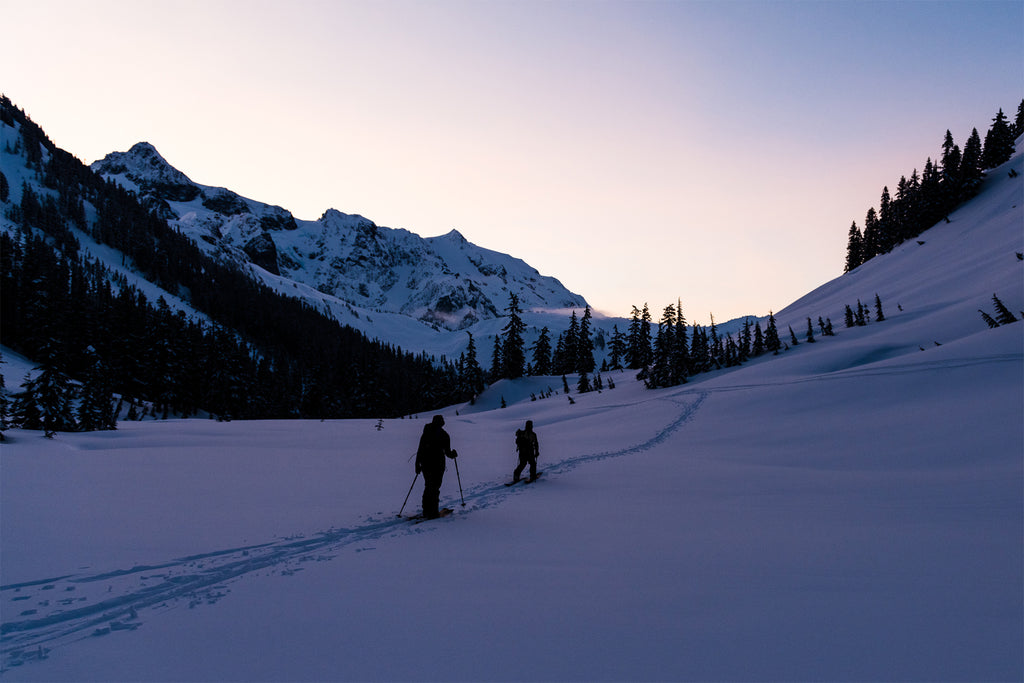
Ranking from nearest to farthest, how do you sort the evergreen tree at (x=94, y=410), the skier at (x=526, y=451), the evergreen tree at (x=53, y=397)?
the skier at (x=526, y=451)
the evergreen tree at (x=94, y=410)
the evergreen tree at (x=53, y=397)

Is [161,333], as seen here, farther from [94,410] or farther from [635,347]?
[635,347]

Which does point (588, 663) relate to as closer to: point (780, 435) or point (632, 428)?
point (780, 435)

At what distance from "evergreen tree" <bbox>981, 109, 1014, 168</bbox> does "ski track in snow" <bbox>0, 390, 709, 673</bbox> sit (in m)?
99.6

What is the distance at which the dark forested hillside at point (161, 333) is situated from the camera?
68375mm

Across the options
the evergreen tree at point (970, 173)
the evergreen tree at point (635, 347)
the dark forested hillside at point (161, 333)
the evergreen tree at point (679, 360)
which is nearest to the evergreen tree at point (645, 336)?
the evergreen tree at point (635, 347)

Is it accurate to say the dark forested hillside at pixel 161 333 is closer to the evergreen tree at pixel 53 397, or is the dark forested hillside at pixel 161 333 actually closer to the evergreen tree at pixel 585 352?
the evergreen tree at pixel 53 397

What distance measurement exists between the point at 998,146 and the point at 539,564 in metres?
99.8

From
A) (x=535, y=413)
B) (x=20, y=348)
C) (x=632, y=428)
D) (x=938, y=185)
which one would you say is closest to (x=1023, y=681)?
(x=632, y=428)

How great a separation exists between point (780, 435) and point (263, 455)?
18.5 m

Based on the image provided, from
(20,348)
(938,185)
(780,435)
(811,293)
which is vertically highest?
(938,185)

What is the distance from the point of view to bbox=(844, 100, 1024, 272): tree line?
64438 mm

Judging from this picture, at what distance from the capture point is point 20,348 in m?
69.4

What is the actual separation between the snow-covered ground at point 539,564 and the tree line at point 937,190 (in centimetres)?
6621

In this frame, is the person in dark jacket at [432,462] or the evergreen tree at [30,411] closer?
the person in dark jacket at [432,462]
